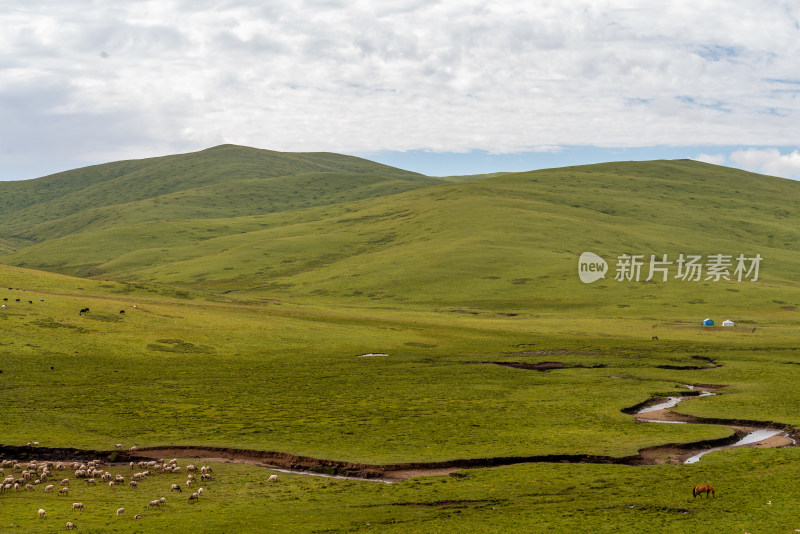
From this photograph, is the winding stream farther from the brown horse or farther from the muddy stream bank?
the brown horse

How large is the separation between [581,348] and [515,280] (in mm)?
88246

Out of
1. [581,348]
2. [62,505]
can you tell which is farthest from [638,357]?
[62,505]

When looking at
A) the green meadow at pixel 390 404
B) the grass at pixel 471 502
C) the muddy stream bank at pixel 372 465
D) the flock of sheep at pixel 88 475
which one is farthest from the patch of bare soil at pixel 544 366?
the flock of sheep at pixel 88 475

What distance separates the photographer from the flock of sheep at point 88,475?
36.3 meters

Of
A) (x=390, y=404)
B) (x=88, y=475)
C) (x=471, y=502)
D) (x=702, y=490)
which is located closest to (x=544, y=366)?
(x=390, y=404)

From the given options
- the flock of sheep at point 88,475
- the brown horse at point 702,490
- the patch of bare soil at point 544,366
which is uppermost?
the brown horse at point 702,490

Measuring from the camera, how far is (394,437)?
5022 cm

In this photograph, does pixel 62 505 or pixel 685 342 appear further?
pixel 685 342

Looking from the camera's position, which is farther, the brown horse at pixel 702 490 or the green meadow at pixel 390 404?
the brown horse at pixel 702 490

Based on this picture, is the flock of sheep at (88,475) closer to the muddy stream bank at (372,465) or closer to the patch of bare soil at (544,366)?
the muddy stream bank at (372,465)

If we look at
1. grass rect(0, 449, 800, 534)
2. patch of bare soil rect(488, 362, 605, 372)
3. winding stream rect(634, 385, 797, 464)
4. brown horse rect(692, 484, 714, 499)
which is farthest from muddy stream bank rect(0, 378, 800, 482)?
patch of bare soil rect(488, 362, 605, 372)

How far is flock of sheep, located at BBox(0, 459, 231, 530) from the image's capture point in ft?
119

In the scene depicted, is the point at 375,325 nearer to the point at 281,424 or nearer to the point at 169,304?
the point at 169,304

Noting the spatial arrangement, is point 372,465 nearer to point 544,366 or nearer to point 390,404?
point 390,404
